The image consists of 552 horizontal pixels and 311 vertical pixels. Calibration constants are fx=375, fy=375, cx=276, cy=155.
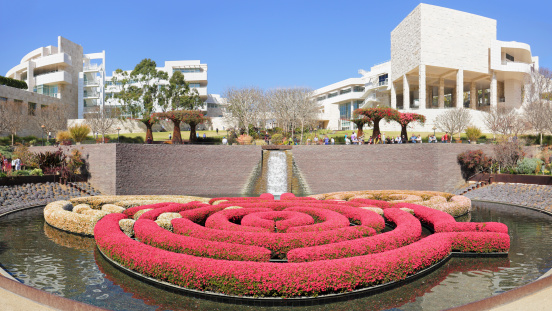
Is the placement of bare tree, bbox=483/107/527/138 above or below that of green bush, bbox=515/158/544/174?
above

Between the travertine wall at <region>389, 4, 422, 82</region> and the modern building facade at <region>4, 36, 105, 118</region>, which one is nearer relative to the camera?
the travertine wall at <region>389, 4, 422, 82</region>

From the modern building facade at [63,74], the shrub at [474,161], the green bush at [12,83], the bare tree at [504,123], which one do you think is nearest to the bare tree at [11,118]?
the green bush at [12,83]

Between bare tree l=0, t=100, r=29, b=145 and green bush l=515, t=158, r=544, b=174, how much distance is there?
5222 cm

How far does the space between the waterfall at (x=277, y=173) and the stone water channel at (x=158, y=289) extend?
20.4m

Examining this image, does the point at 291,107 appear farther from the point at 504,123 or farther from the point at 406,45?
the point at 504,123

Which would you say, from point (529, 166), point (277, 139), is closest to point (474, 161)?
point (529, 166)

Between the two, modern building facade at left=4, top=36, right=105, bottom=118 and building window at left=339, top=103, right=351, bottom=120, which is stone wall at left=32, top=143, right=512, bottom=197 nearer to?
modern building facade at left=4, top=36, right=105, bottom=118

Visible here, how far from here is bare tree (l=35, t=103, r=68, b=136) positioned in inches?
2020

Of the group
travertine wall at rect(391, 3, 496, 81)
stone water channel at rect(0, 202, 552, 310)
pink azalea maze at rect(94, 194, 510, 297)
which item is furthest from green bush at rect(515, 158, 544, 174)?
travertine wall at rect(391, 3, 496, 81)

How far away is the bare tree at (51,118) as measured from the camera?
168ft

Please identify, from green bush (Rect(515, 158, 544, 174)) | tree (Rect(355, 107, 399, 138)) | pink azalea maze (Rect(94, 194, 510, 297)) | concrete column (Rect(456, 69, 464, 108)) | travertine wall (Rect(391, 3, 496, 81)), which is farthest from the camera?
concrete column (Rect(456, 69, 464, 108))

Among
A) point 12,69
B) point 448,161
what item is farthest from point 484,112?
point 12,69

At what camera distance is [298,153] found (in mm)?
36156

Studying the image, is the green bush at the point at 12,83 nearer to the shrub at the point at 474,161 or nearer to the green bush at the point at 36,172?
the green bush at the point at 36,172
